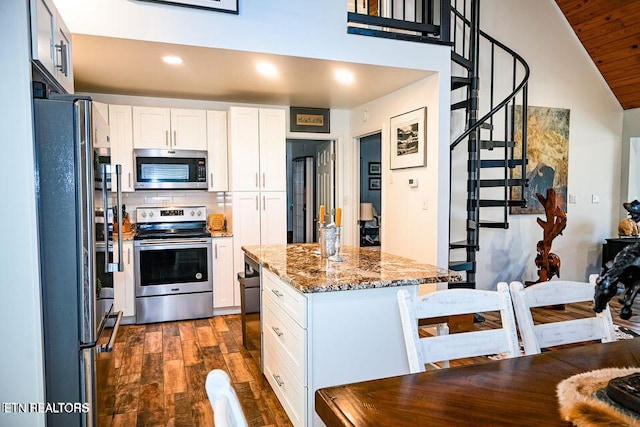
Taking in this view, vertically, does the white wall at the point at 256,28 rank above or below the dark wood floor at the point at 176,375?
above

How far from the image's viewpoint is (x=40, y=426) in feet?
5.70

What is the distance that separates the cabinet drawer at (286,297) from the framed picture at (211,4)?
73.6 inches

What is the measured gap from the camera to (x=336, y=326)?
6.82 feet

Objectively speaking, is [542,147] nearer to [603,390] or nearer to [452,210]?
[452,210]

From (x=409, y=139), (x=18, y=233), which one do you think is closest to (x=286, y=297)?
(x=18, y=233)

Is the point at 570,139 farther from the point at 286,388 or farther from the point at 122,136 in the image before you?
the point at 122,136

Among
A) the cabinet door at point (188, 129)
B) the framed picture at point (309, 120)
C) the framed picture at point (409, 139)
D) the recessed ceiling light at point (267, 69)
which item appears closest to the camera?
the recessed ceiling light at point (267, 69)

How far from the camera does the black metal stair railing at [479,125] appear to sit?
411 cm

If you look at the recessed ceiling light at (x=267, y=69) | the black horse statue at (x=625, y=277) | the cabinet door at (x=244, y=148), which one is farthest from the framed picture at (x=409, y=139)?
the black horse statue at (x=625, y=277)

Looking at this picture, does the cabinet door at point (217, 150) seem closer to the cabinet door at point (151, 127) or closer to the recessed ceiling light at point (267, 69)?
the cabinet door at point (151, 127)

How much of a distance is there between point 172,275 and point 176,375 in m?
1.46

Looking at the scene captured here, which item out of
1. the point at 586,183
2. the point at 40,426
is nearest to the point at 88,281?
the point at 40,426

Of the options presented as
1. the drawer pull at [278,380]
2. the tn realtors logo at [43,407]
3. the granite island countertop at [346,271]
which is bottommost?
the drawer pull at [278,380]

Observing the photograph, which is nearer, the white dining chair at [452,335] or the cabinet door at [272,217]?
the white dining chair at [452,335]
